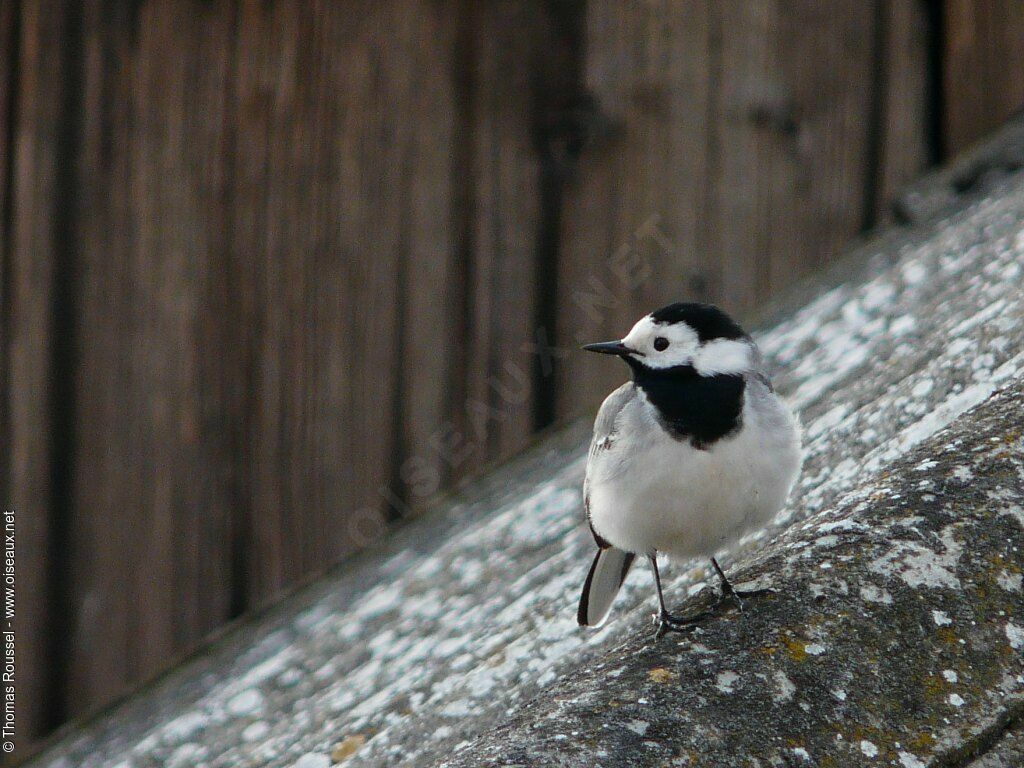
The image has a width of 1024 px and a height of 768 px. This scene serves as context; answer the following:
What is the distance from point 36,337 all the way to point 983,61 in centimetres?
340

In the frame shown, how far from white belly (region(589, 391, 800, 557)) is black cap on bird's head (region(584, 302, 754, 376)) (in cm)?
16

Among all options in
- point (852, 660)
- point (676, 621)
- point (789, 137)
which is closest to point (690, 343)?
point (676, 621)

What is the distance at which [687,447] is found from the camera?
266 centimetres

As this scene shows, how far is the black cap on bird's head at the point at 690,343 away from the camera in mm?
2807

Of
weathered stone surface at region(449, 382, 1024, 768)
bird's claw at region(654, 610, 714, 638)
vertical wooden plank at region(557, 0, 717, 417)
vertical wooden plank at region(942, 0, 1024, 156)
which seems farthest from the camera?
vertical wooden plank at region(942, 0, 1024, 156)

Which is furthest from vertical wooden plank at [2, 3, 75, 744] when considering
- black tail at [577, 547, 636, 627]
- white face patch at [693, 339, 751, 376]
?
white face patch at [693, 339, 751, 376]

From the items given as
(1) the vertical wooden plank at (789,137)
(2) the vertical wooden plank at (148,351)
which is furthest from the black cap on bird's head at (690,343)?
(2) the vertical wooden plank at (148,351)

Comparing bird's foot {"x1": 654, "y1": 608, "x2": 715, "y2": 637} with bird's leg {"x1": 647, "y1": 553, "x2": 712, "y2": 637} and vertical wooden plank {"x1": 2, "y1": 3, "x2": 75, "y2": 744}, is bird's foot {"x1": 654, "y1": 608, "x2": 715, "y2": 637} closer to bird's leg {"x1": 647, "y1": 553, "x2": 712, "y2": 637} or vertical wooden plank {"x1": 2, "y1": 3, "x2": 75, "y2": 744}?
bird's leg {"x1": 647, "y1": 553, "x2": 712, "y2": 637}

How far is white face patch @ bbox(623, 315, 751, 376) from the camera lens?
9.21 feet

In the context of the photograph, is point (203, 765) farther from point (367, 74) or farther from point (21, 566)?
point (367, 74)

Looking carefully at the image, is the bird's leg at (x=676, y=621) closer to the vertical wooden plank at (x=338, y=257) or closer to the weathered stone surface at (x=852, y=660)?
the weathered stone surface at (x=852, y=660)

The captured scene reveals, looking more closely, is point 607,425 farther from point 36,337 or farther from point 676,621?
point 36,337

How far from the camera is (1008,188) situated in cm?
418

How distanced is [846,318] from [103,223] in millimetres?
2420
